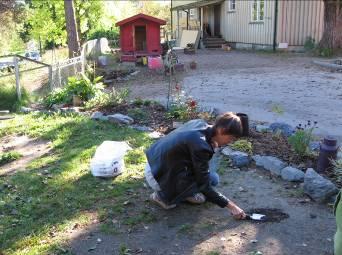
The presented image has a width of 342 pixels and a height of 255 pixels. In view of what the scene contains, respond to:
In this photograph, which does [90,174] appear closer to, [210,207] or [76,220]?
[76,220]

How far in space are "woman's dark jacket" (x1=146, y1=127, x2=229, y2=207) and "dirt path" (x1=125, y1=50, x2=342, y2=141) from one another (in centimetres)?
356

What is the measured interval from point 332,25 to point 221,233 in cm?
1625

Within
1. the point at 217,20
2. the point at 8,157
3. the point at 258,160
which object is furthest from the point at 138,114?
the point at 217,20

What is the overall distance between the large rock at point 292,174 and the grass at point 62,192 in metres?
1.58

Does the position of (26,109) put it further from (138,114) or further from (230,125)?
(230,125)

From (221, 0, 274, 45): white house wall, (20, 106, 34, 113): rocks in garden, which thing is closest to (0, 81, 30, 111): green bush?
(20, 106, 34, 113): rocks in garden

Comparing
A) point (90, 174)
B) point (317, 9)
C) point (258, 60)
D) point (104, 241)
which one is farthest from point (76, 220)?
point (317, 9)

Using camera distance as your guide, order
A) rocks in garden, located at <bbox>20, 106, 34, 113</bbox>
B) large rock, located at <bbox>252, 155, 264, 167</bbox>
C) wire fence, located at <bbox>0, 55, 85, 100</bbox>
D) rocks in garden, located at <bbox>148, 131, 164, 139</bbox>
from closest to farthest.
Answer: large rock, located at <bbox>252, 155, 264, 167</bbox>, rocks in garden, located at <bbox>148, 131, 164, 139</bbox>, rocks in garden, located at <bbox>20, 106, 34, 113</bbox>, wire fence, located at <bbox>0, 55, 85, 100</bbox>

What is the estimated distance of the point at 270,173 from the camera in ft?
16.6

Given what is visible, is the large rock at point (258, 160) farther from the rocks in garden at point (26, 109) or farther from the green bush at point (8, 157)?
the rocks in garden at point (26, 109)

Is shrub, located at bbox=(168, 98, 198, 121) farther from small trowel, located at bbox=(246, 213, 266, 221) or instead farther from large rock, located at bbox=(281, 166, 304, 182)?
small trowel, located at bbox=(246, 213, 266, 221)

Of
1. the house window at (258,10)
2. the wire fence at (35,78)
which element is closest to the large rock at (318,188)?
the wire fence at (35,78)

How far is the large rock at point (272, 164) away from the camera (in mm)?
5004

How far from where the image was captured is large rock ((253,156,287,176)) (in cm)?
500
